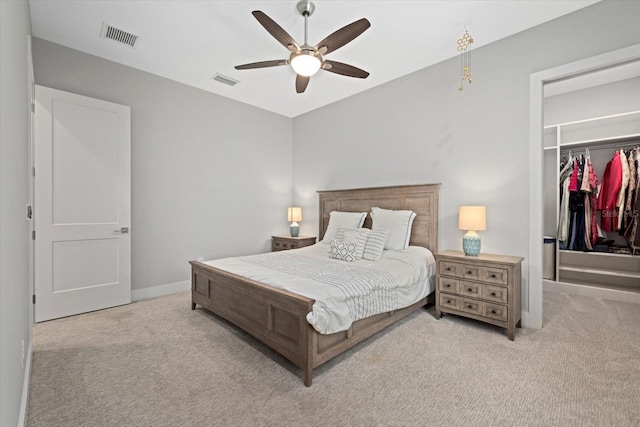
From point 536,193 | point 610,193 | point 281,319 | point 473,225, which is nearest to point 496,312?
point 473,225

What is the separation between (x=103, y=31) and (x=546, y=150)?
A: 240 inches

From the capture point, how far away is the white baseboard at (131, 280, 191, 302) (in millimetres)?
3758

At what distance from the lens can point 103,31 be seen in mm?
2986

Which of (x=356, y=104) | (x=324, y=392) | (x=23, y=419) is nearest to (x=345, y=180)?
(x=356, y=104)

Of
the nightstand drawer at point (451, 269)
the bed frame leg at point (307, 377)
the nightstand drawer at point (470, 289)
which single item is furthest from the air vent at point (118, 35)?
the nightstand drawer at point (470, 289)

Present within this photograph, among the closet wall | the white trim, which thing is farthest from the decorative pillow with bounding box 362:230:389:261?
the closet wall

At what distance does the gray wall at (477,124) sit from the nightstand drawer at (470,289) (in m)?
0.57

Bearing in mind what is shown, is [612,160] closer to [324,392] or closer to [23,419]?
[324,392]

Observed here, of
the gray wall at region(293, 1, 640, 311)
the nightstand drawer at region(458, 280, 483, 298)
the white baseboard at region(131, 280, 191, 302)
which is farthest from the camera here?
the white baseboard at region(131, 280, 191, 302)

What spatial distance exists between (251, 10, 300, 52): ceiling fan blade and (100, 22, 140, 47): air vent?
1837mm

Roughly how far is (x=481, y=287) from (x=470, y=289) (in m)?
0.11

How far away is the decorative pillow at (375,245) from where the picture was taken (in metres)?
3.29

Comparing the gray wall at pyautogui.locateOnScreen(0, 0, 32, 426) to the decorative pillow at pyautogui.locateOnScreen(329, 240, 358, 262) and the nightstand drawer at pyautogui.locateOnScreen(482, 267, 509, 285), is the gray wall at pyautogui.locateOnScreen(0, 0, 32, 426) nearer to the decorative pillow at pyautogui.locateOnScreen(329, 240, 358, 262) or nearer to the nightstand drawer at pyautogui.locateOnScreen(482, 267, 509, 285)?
the decorative pillow at pyautogui.locateOnScreen(329, 240, 358, 262)

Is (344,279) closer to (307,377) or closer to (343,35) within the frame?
(307,377)
